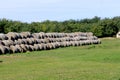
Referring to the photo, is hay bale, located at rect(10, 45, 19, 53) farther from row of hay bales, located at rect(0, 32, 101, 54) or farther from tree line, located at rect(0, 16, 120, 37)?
tree line, located at rect(0, 16, 120, 37)

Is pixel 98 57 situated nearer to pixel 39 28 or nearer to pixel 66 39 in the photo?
pixel 66 39

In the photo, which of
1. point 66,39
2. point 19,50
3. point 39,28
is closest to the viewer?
point 19,50

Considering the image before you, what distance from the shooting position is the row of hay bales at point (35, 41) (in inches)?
1440

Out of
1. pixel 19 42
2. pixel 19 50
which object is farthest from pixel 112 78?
pixel 19 42

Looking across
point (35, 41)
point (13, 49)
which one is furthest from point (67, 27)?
point (13, 49)

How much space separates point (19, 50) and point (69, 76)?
65.3 ft

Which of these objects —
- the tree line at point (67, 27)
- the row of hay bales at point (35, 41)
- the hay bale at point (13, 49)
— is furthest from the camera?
the tree line at point (67, 27)

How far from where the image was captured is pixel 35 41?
4359cm

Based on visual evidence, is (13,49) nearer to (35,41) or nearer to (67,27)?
(35,41)

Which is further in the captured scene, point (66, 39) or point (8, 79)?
point (66, 39)

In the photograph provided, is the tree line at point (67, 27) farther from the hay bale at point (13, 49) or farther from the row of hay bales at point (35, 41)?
→ the hay bale at point (13, 49)

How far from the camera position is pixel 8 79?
16.8m

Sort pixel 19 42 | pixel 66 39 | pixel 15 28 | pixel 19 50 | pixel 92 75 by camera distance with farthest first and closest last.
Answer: pixel 15 28 → pixel 66 39 → pixel 19 42 → pixel 19 50 → pixel 92 75

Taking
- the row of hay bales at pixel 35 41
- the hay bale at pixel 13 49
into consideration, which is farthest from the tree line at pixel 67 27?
the hay bale at pixel 13 49
